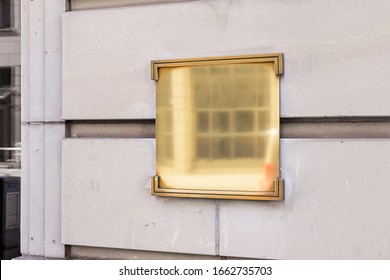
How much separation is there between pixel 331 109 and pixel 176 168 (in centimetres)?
133

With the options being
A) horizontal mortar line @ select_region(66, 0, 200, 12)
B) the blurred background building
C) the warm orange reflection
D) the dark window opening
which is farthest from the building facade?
the dark window opening

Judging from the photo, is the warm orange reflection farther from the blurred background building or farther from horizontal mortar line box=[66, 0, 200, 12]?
the blurred background building

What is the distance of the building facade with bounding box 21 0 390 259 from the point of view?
346 centimetres

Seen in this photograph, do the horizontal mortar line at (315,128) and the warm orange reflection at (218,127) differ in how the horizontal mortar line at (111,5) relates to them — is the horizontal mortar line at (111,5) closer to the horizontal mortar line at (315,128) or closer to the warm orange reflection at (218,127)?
the warm orange reflection at (218,127)

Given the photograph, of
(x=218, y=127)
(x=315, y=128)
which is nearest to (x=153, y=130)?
(x=218, y=127)

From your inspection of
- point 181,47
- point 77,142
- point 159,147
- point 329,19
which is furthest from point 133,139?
point 329,19

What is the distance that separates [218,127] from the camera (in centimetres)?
375

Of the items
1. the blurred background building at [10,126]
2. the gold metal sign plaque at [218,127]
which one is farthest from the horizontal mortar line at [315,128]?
the blurred background building at [10,126]

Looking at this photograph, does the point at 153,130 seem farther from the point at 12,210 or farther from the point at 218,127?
the point at 12,210

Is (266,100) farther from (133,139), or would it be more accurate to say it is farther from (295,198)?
(133,139)

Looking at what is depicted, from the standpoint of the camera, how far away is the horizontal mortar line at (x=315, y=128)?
350 centimetres

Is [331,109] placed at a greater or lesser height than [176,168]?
greater
